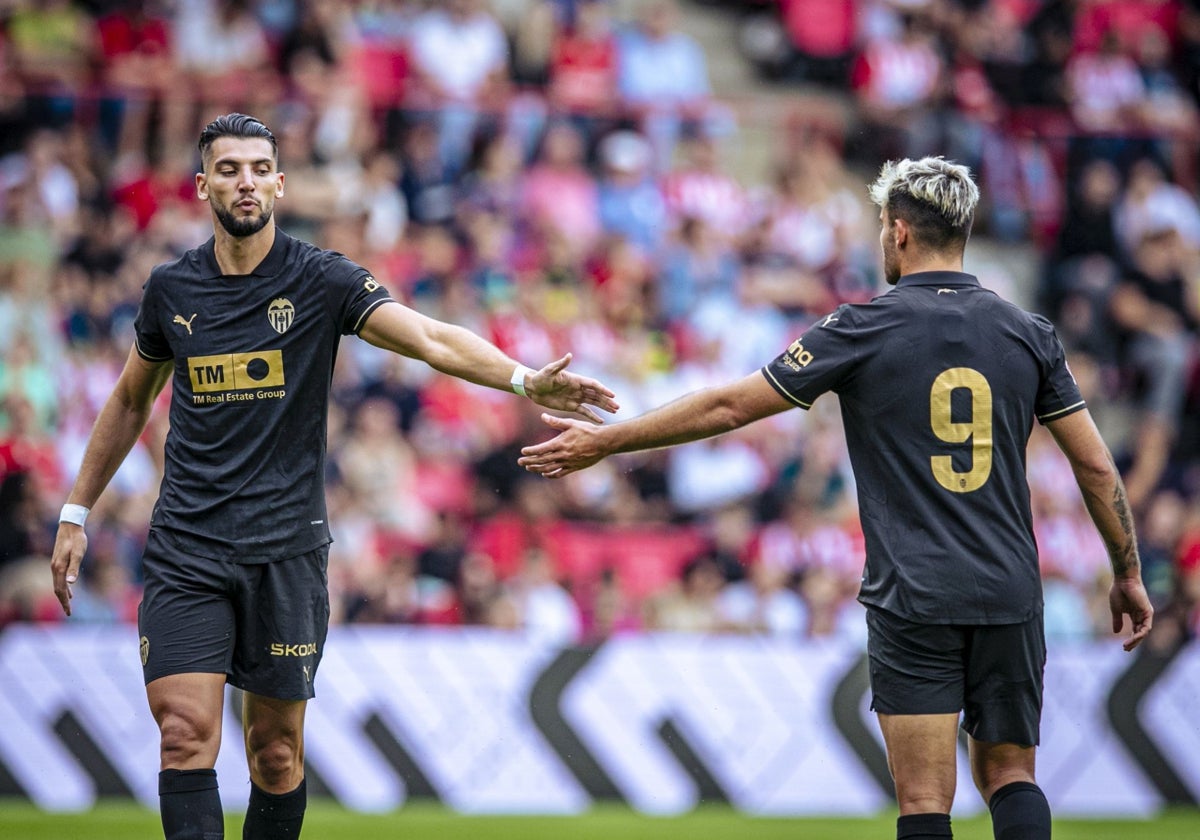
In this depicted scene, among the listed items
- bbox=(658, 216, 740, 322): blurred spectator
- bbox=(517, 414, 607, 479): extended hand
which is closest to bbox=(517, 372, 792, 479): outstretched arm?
bbox=(517, 414, 607, 479): extended hand

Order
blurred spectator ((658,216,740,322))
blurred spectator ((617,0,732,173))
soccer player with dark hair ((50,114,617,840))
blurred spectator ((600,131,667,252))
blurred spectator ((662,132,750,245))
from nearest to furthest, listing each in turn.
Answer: soccer player with dark hair ((50,114,617,840)) < blurred spectator ((658,216,740,322)) < blurred spectator ((600,131,667,252)) < blurred spectator ((662,132,750,245)) < blurred spectator ((617,0,732,173))

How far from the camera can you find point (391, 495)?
12336 mm

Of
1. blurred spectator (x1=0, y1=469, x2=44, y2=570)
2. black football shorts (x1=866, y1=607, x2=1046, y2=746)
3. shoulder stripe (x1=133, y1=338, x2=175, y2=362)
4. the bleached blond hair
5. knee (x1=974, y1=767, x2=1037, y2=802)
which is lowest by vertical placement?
blurred spectator (x1=0, y1=469, x2=44, y2=570)

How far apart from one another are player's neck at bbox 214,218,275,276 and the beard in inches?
1.6

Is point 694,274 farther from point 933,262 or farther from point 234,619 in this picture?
point 234,619

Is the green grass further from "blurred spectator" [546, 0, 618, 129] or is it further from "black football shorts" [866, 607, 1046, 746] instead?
"blurred spectator" [546, 0, 618, 129]

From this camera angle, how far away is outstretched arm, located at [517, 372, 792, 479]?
5.72 meters

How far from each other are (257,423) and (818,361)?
6.80 feet

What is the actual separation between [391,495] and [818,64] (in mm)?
6870

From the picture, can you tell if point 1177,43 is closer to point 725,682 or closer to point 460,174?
point 460,174

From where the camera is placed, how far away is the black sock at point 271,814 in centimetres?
616

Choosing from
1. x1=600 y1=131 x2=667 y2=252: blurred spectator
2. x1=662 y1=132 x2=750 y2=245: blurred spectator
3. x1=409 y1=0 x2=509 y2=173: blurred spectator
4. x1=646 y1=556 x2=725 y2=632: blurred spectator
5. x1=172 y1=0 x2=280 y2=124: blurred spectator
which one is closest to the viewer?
x1=646 y1=556 x2=725 y2=632: blurred spectator

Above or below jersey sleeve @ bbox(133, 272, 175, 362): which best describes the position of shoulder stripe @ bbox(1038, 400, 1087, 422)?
below

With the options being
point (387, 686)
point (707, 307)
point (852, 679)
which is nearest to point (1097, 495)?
point (852, 679)
